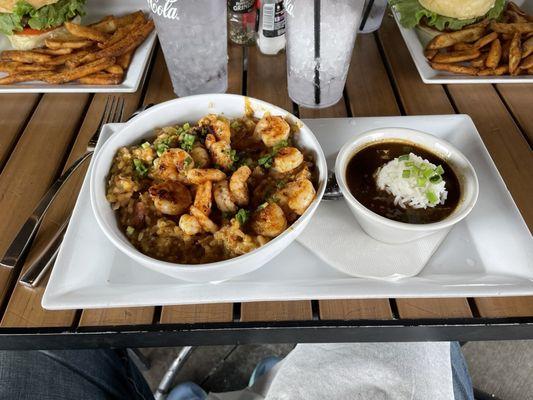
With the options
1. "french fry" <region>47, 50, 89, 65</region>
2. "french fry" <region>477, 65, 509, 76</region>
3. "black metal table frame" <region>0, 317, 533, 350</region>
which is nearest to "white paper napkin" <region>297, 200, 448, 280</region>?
"black metal table frame" <region>0, 317, 533, 350</region>

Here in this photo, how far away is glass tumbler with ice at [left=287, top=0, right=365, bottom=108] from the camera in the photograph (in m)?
1.52

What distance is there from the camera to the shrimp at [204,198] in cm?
113

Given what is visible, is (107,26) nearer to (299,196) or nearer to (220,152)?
(220,152)

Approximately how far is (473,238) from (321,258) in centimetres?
44

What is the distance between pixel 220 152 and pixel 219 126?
3.4 inches

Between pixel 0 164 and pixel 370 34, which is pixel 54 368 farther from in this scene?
pixel 370 34

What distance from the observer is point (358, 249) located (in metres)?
1.21

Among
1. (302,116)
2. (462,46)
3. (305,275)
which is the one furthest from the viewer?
(462,46)

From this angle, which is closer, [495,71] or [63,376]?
[63,376]

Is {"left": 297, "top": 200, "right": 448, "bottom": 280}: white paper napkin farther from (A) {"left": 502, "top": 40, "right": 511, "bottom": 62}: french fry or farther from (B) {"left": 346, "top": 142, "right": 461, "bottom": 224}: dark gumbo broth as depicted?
(A) {"left": 502, "top": 40, "right": 511, "bottom": 62}: french fry

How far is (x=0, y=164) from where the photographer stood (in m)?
1.58

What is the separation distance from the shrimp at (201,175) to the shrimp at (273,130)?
0.57 ft

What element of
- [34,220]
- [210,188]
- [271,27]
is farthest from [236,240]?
[271,27]

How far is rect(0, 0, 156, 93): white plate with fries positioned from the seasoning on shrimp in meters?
0.59
